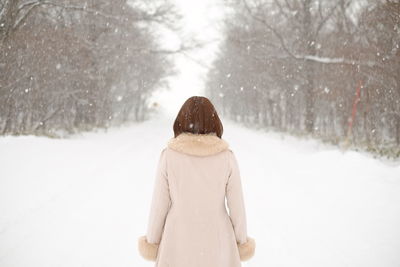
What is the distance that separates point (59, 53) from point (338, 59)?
1290 centimetres

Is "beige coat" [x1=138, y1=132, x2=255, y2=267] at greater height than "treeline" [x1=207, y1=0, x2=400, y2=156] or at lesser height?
lesser

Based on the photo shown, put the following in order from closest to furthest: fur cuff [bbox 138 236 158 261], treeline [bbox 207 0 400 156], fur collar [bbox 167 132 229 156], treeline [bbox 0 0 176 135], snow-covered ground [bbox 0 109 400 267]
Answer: fur collar [bbox 167 132 229 156], fur cuff [bbox 138 236 158 261], snow-covered ground [bbox 0 109 400 267], treeline [bbox 207 0 400 156], treeline [bbox 0 0 176 135]

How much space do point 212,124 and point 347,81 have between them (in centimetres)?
1362

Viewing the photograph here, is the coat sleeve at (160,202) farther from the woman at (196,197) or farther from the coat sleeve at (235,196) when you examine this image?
the coat sleeve at (235,196)

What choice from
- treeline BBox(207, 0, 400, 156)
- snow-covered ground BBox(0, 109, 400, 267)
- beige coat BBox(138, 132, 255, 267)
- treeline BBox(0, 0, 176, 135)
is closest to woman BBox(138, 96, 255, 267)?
beige coat BBox(138, 132, 255, 267)

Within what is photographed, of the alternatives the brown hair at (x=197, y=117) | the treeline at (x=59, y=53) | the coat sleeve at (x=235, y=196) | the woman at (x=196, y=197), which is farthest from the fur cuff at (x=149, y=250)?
the treeline at (x=59, y=53)

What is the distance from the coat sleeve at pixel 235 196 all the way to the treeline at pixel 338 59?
28.9ft

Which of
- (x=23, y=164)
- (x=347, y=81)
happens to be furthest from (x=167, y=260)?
(x=347, y=81)

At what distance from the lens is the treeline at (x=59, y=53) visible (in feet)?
40.3

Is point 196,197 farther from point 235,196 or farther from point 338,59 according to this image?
point 338,59

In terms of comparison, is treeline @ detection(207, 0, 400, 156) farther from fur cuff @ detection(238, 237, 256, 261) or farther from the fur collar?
the fur collar

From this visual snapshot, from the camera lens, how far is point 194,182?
7.35ft

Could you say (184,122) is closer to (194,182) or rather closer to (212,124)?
(212,124)

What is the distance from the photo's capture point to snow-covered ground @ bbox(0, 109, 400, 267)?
420cm
